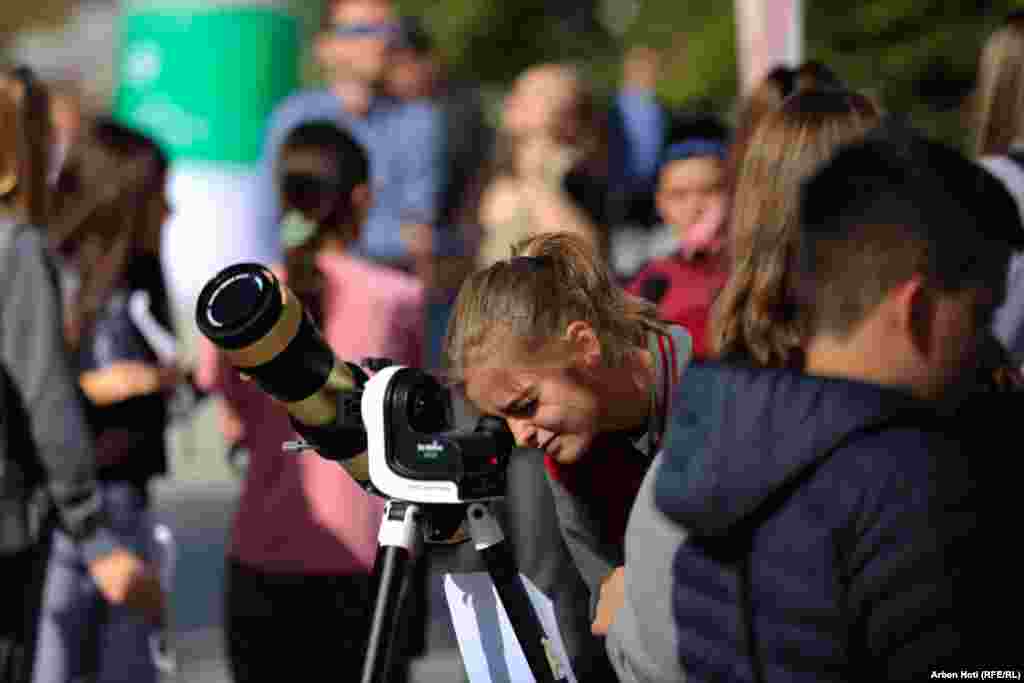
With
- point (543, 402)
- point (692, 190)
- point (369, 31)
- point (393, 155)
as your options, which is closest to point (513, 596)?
point (543, 402)

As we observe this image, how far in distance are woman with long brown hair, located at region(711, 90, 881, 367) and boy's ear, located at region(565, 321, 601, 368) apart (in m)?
0.20

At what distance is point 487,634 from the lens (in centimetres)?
240

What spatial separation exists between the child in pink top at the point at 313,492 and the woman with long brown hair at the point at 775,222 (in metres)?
1.59

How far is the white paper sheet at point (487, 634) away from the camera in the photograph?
2.37m

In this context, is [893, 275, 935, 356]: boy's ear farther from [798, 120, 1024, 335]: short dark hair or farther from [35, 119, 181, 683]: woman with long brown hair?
[35, 119, 181, 683]: woman with long brown hair

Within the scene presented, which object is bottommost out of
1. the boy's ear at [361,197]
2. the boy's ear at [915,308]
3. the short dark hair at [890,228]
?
the boy's ear at [361,197]

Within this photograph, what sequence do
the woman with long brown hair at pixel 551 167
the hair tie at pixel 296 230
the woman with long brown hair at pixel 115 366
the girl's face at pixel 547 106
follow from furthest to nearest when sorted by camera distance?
the girl's face at pixel 547 106 < the woman with long brown hair at pixel 551 167 < the woman with long brown hair at pixel 115 366 < the hair tie at pixel 296 230

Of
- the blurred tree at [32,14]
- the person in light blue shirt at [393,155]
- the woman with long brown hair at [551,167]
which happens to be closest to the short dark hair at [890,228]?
the woman with long brown hair at [551,167]

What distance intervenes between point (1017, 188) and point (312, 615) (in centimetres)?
187

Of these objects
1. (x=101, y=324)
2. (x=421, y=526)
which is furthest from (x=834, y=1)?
(x=421, y=526)

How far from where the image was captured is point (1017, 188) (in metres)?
3.60

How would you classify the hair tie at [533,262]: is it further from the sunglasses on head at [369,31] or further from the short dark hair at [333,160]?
the sunglasses on head at [369,31]

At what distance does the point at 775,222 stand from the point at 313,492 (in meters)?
2.07

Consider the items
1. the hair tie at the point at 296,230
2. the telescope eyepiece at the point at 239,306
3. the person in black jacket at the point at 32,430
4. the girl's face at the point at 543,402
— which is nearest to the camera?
the telescope eyepiece at the point at 239,306
